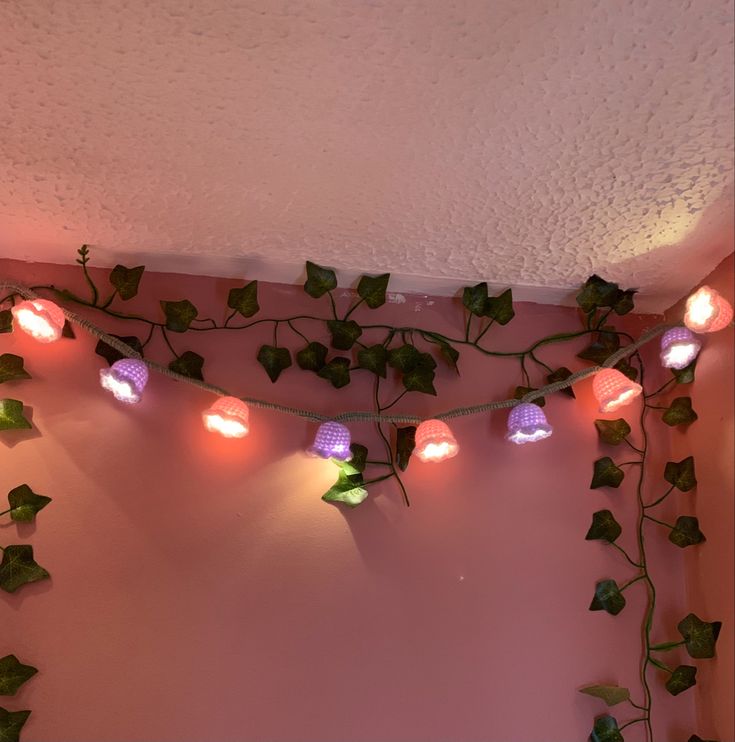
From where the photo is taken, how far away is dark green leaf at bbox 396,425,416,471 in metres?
1.31

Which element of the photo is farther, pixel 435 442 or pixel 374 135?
pixel 435 442

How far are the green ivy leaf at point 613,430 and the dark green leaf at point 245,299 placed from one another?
69 cm

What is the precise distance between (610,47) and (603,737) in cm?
107

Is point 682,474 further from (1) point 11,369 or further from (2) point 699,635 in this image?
(1) point 11,369

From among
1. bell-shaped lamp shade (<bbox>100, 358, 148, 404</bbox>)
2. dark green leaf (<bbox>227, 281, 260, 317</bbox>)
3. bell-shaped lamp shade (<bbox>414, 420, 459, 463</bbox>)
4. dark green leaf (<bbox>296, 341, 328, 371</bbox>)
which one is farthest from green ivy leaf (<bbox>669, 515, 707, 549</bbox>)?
bell-shaped lamp shade (<bbox>100, 358, 148, 404</bbox>)

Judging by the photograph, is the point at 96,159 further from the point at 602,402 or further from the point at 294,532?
the point at 602,402

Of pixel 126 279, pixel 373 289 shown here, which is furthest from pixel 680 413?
pixel 126 279

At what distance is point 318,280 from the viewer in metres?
1.34

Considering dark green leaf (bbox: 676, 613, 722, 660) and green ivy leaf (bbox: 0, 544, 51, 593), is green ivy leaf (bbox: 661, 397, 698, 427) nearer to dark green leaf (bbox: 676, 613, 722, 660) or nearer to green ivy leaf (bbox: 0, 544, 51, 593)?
dark green leaf (bbox: 676, 613, 722, 660)

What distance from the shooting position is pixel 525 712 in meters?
1.24

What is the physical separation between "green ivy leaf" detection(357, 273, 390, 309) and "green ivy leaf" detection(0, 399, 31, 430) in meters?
0.62

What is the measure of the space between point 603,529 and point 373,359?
0.52 metres

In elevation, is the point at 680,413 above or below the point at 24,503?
above

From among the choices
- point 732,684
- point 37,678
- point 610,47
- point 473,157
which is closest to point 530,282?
point 473,157
